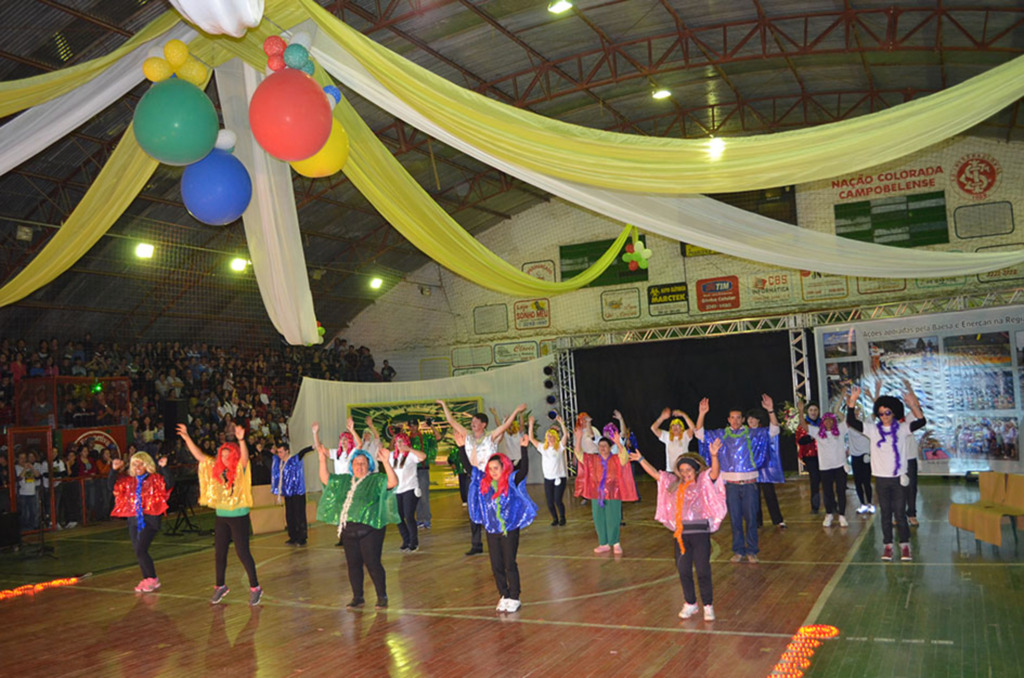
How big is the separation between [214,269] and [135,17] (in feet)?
25.0

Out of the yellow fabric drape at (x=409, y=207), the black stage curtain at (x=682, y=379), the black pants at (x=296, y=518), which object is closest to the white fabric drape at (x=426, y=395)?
the black stage curtain at (x=682, y=379)

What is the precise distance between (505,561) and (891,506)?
3.83m

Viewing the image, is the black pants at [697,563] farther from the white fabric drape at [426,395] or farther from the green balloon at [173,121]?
the white fabric drape at [426,395]

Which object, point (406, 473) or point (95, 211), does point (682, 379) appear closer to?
point (406, 473)

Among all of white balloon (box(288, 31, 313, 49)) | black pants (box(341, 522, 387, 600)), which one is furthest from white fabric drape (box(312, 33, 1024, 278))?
black pants (box(341, 522, 387, 600))

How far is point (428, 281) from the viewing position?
2300 centimetres

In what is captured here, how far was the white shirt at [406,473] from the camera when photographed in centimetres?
984

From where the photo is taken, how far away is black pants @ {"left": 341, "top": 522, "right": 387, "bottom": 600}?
6984 mm

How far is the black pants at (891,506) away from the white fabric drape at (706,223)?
9.63 ft

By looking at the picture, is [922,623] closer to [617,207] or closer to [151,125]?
[617,207]

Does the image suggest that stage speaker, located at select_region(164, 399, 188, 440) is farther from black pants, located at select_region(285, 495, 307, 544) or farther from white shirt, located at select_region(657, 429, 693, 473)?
white shirt, located at select_region(657, 429, 693, 473)

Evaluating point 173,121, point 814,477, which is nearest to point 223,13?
point 173,121

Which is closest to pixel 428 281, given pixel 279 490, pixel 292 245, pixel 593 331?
pixel 593 331

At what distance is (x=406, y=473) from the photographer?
995 centimetres
